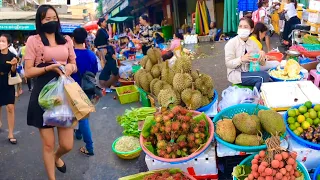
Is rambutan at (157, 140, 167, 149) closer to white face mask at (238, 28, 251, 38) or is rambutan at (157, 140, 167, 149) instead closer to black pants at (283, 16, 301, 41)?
white face mask at (238, 28, 251, 38)

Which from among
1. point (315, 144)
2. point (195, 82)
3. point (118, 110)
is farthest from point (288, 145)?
point (118, 110)

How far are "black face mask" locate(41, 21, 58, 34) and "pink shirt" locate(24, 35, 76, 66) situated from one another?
97 mm

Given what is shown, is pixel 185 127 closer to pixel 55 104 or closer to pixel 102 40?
pixel 55 104

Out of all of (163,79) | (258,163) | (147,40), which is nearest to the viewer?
(258,163)

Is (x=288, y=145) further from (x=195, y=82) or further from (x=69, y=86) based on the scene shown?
(x=69, y=86)

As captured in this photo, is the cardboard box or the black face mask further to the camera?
the cardboard box

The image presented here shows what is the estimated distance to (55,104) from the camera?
2.61 m

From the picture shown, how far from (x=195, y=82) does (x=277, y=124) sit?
1209mm

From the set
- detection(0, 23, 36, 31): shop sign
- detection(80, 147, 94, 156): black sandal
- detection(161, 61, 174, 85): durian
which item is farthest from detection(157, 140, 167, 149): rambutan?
detection(0, 23, 36, 31): shop sign

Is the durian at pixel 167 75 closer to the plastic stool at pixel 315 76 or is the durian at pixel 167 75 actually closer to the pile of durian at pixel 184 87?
the pile of durian at pixel 184 87

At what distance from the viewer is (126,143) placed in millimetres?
3676

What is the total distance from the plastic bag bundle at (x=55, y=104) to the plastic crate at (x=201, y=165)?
0.92m

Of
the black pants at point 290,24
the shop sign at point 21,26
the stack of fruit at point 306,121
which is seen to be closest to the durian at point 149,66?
the stack of fruit at point 306,121

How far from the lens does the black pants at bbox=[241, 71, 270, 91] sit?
149 inches
